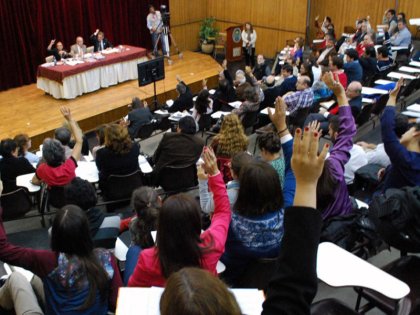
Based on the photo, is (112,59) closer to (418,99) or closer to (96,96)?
(96,96)

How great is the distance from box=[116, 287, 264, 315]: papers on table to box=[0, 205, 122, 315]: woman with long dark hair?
0.54 metres

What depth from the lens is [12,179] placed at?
477 centimetres

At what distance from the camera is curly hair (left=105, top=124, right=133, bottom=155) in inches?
177

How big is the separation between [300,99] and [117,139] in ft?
9.65

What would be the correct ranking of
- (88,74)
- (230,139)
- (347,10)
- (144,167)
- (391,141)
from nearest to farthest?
(391,141)
(230,139)
(144,167)
(88,74)
(347,10)

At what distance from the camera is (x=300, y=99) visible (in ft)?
20.9

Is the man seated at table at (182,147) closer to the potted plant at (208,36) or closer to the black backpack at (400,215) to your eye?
the black backpack at (400,215)

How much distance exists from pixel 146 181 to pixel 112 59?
568 cm

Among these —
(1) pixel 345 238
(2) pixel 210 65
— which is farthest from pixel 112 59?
(1) pixel 345 238

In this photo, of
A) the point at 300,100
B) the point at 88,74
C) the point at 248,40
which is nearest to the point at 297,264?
the point at 300,100

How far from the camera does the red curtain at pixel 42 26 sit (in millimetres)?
10062

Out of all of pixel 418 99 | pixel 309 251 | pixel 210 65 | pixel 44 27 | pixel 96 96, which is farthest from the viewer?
pixel 210 65

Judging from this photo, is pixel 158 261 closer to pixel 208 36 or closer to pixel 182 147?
pixel 182 147

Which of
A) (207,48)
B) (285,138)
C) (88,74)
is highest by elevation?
(285,138)
